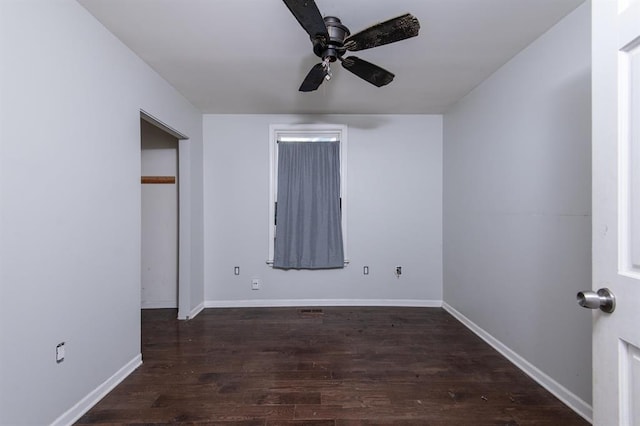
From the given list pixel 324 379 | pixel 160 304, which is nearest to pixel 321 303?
pixel 324 379

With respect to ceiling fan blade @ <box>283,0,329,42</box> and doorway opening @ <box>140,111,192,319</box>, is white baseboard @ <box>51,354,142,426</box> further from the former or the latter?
ceiling fan blade @ <box>283,0,329,42</box>

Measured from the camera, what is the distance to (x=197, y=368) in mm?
2131

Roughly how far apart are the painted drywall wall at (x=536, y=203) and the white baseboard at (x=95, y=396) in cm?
302

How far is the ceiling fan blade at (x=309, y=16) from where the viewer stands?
1.21 metres

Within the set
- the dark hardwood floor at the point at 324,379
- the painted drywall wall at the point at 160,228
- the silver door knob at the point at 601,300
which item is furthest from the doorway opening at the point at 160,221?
the silver door knob at the point at 601,300

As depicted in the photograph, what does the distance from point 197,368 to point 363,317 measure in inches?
69.6

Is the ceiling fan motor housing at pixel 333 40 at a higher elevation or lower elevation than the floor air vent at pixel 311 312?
higher

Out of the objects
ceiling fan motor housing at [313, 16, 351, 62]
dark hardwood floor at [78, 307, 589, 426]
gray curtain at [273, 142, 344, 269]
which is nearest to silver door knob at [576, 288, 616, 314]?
dark hardwood floor at [78, 307, 589, 426]

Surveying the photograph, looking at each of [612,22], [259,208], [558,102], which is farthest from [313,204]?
[612,22]

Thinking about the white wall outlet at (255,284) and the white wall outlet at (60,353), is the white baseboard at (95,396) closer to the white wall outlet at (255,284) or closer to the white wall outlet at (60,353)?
the white wall outlet at (60,353)

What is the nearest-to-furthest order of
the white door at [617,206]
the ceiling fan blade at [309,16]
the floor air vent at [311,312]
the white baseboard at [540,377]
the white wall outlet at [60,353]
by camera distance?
the white door at [617,206]
the ceiling fan blade at [309,16]
the white wall outlet at [60,353]
the white baseboard at [540,377]
the floor air vent at [311,312]

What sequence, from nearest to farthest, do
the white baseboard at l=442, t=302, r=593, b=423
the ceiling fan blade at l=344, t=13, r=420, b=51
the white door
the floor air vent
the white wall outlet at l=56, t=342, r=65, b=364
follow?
1. the white door
2. the ceiling fan blade at l=344, t=13, r=420, b=51
3. the white wall outlet at l=56, t=342, r=65, b=364
4. the white baseboard at l=442, t=302, r=593, b=423
5. the floor air vent

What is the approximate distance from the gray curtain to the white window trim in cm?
7

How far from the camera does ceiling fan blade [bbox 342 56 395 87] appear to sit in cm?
173
